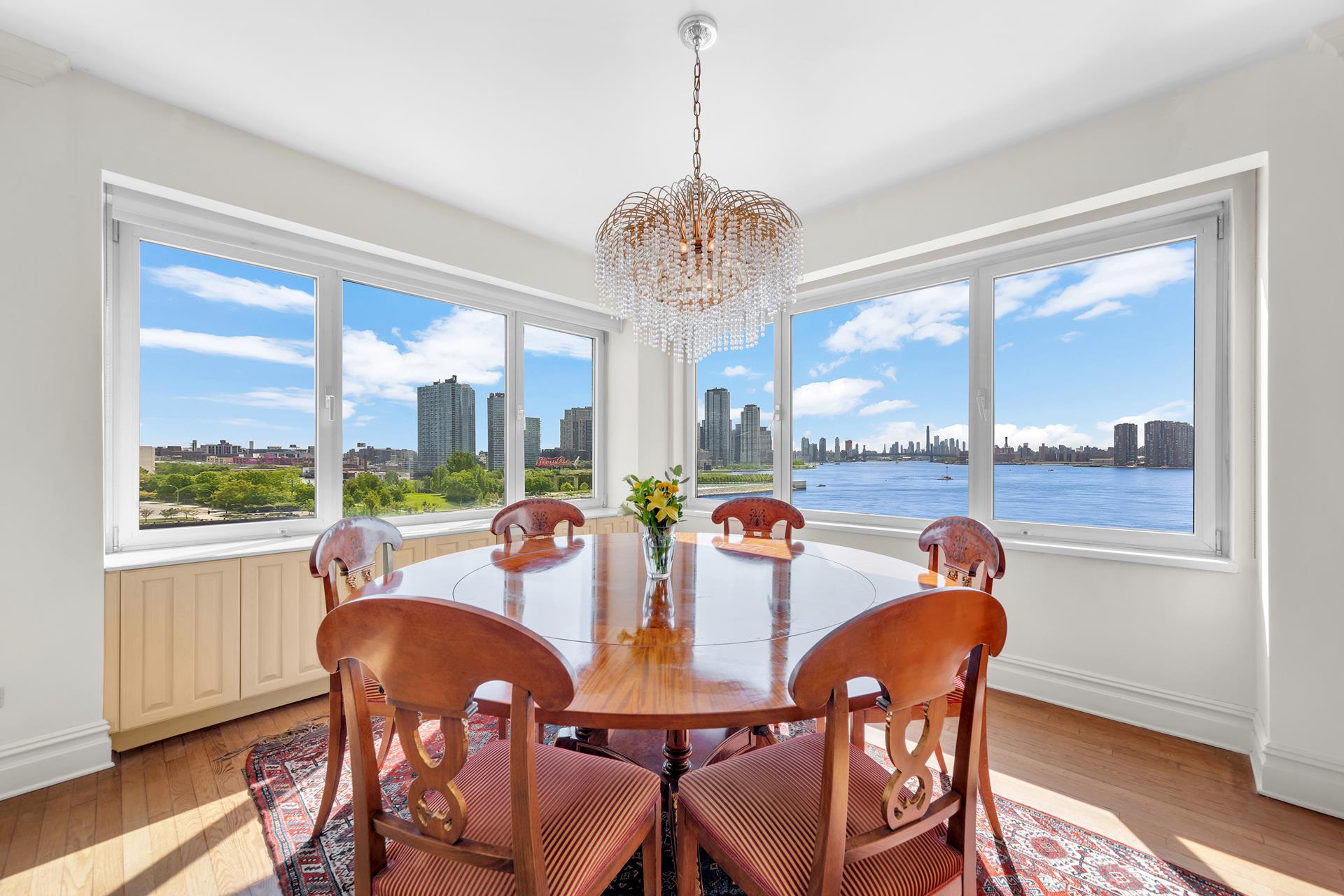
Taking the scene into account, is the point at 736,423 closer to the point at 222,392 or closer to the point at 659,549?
the point at 659,549

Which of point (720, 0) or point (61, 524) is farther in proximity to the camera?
point (61, 524)

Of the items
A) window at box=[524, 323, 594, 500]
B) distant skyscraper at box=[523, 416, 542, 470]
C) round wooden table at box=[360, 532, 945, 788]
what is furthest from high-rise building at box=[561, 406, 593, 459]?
round wooden table at box=[360, 532, 945, 788]

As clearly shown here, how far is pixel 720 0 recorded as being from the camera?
1754 millimetres

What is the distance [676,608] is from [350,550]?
1.11m

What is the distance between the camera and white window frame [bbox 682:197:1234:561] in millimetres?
2416

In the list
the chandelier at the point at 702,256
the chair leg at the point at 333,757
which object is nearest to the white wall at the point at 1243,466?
the chandelier at the point at 702,256

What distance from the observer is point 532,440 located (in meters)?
4.02

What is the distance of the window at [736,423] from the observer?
13.5 ft

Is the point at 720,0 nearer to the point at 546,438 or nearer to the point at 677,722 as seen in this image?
the point at 677,722

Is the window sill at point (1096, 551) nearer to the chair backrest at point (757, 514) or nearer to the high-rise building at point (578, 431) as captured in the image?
the chair backrest at point (757, 514)

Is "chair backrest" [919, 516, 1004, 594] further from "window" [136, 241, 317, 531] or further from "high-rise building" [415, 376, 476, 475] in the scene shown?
"window" [136, 241, 317, 531]

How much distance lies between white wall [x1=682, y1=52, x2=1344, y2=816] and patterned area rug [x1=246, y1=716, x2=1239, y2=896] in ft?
2.64

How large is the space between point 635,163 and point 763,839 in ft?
9.03

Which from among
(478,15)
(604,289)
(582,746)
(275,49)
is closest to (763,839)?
(582,746)
